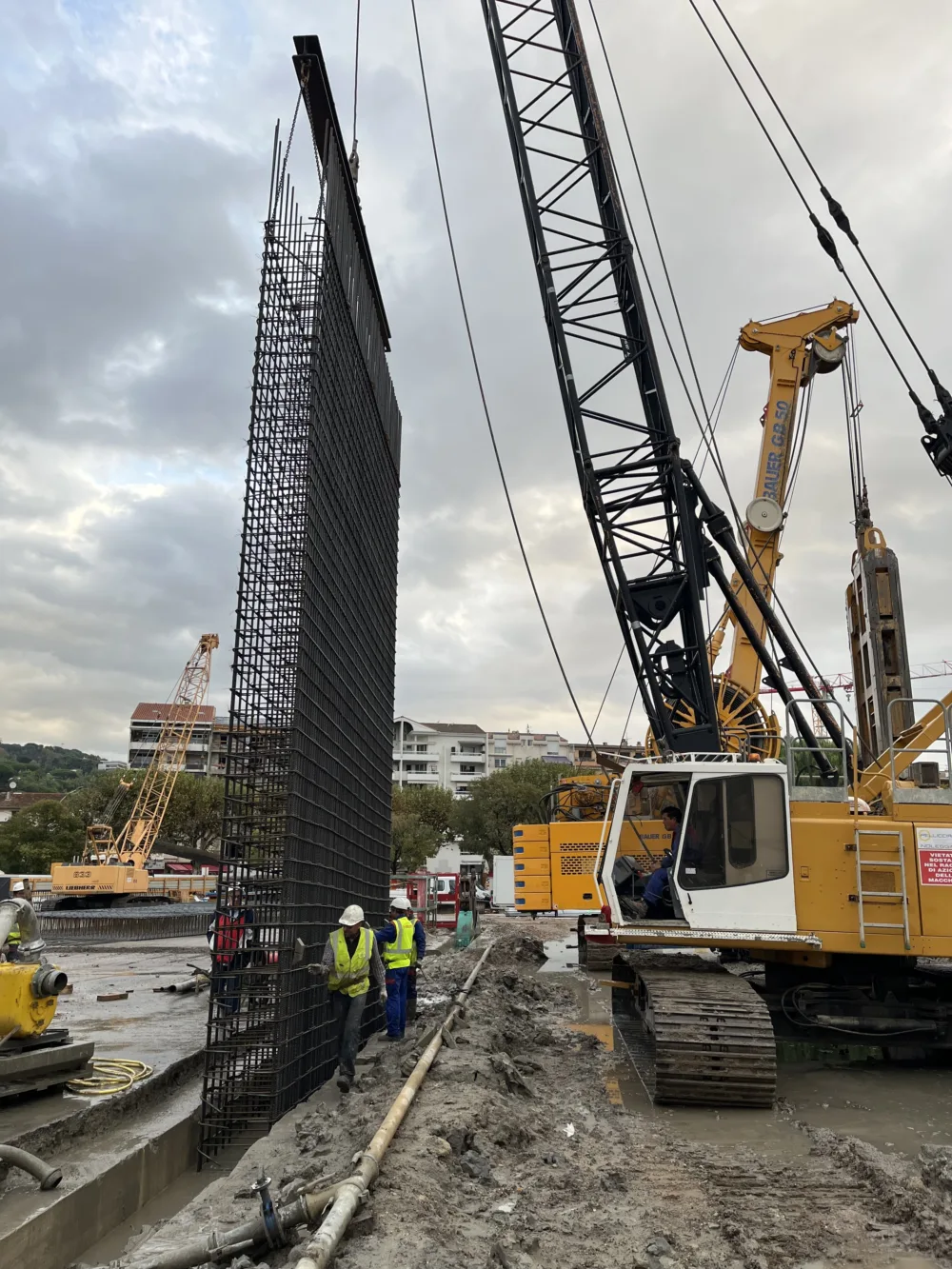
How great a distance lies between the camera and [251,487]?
752 centimetres

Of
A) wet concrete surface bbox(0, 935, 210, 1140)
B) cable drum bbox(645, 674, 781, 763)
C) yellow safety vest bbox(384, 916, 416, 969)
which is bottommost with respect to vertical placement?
wet concrete surface bbox(0, 935, 210, 1140)

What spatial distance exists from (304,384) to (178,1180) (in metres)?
6.25

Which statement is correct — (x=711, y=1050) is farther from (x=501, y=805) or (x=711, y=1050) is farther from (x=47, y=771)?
(x=47, y=771)

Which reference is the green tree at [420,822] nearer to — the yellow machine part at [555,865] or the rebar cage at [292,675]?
the yellow machine part at [555,865]

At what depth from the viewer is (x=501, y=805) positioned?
59.9 m

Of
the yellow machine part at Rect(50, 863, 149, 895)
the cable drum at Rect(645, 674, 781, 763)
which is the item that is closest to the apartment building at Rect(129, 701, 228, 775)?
the yellow machine part at Rect(50, 863, 149, 895)

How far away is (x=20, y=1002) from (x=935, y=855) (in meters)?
7.36

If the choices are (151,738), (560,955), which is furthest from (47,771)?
(560,955)

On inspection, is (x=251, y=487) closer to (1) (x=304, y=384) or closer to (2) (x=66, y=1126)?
(1) (x=304, y=384)

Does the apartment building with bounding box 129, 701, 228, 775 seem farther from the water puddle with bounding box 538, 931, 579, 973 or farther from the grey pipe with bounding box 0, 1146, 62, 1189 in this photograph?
the grey pipe with bounding box 0, 1146, 62, 1189

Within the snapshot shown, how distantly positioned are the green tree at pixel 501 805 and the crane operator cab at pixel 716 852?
160 ft

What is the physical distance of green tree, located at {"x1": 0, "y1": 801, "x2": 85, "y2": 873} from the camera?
5403 cm

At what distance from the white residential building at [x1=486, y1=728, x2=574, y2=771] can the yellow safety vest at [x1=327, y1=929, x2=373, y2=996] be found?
4084 inches

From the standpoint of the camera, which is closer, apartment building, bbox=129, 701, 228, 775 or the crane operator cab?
the crane operator cab
